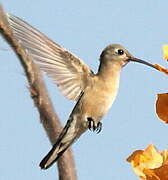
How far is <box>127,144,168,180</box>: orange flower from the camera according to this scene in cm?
136

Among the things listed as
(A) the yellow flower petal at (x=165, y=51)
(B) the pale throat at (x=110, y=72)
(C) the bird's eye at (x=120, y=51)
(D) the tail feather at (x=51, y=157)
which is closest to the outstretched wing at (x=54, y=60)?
(B) the pale throat at (x=110, y=72)

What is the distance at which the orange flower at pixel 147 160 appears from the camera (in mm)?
1364

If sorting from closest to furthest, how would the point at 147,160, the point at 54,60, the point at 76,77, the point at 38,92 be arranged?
the point at 147,160
the point at 38,92
the point at 54,60
the point at 76,77

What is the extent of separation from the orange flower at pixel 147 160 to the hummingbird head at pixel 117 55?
213cm

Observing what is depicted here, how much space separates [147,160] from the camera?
1.46 m

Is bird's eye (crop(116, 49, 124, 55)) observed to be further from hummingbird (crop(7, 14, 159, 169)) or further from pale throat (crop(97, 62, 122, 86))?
pale throat (crop(97, 62, 122, 86))

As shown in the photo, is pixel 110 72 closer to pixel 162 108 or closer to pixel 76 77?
pixel 76 77

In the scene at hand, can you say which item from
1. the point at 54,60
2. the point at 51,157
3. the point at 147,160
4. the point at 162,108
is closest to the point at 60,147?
the point at 51,157

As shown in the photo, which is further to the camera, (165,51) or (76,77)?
(76,77)

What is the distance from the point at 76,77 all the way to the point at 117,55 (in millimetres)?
347

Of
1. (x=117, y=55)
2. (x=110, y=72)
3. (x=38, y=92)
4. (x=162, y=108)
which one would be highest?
(x=162, y=108)

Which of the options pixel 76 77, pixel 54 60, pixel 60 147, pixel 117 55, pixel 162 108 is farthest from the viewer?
pixel 117 55

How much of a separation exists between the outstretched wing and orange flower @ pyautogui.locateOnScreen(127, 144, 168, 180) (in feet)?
5.55

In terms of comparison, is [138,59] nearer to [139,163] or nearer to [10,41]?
[10,41]
